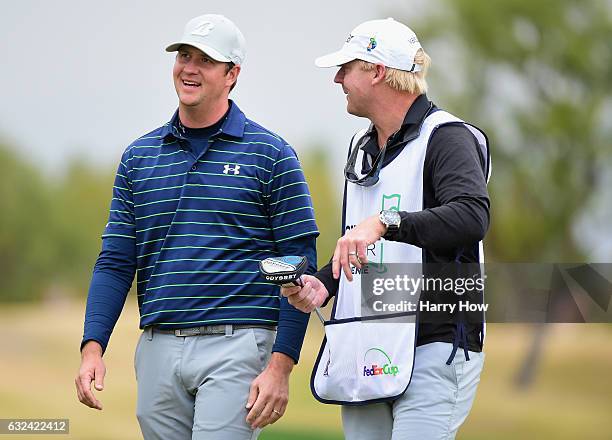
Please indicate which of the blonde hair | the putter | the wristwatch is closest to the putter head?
the putter

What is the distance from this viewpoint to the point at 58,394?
13.7 m

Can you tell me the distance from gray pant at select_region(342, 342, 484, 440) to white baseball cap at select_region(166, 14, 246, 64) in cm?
130

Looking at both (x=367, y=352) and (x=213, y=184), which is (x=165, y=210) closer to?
(x=213, y=184)

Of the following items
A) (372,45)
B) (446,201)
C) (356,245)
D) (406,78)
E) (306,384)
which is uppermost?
(372,45)

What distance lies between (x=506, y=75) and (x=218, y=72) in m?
13.3

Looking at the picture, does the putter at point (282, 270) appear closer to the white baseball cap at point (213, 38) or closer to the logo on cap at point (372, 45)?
the logo on cap at point (372, 45)

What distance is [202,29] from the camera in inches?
153

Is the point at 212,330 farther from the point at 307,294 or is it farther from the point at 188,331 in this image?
the point at 307,294

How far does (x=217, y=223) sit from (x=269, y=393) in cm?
62

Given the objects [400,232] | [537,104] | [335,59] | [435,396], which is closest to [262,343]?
[435,396]

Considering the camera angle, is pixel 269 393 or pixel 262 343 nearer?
pixel 269 393

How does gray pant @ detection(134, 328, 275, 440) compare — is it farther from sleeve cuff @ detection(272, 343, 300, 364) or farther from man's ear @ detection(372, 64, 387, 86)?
man's ear @ detection(372, 64, 387, 86)

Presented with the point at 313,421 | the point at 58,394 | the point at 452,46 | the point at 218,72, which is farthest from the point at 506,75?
the point at 218,72

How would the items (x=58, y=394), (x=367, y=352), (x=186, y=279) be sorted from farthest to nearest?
(x=58, y=394) → (x=186, y=279) → (x=367, y=352)
